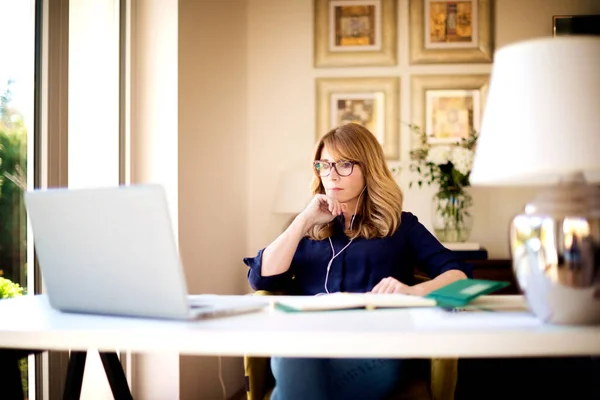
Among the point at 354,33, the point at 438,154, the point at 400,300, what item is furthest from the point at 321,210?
the point at 354,33

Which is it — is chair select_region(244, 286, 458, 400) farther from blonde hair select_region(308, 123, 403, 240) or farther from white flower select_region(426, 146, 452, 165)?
white flower select_region(426, 146, 452, 165)

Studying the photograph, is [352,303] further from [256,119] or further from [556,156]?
[256,119]

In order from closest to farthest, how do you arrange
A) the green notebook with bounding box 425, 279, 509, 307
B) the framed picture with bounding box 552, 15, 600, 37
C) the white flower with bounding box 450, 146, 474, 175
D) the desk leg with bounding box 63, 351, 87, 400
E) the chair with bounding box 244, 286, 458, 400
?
the green notebook with bounding box 425, 279, 509, 307, the desk leg with bounding box 63, 351, 87, 400, the chair with bounding box 244, 286, 458, 400, the white flower with bounding box 450, 146, 474, 175, the framed picture with bounding box 552, 15, 600, 37

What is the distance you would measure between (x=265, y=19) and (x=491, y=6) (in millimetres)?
1329

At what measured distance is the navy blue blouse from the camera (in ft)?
6.65

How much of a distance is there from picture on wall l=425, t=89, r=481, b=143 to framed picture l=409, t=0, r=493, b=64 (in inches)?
8.0

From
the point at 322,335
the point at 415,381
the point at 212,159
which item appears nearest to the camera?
the point at 322,335

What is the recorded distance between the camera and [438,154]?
3.63 meters

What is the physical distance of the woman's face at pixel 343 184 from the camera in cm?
209

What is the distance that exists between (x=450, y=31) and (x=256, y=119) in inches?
49.2

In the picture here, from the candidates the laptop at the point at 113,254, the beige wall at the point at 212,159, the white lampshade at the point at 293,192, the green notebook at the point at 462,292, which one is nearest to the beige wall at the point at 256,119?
the beige wall at the point at 212,159

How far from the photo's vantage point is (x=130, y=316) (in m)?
1.20

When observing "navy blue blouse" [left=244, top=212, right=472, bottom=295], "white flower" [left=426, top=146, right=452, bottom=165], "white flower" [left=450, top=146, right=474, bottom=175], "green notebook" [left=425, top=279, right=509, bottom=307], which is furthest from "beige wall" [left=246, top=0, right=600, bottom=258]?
"green notebook" [left=425, top=279, right=509, bottom=307]

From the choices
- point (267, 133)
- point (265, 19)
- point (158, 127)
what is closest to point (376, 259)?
point (158, 127)
